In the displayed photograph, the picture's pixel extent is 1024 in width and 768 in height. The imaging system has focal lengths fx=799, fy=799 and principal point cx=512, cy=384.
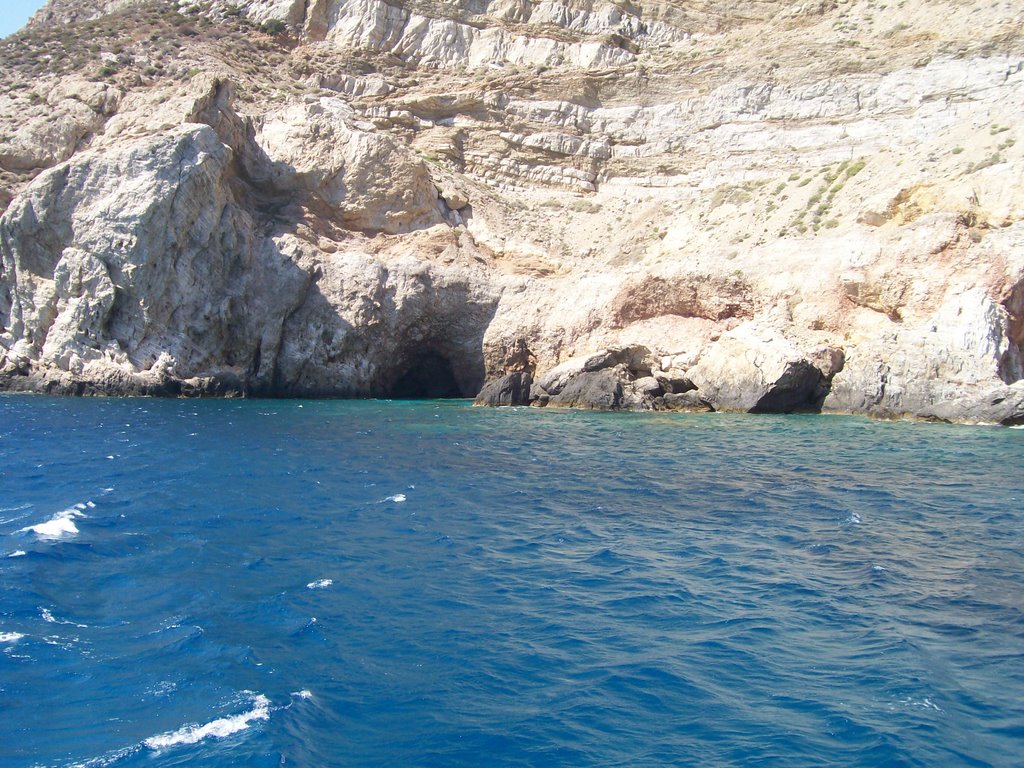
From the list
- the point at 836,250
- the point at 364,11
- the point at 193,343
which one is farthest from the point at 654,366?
the point at 364,11

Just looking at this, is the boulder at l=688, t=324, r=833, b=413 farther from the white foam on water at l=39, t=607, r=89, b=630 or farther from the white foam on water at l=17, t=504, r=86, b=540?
the white foam on water at l=39, t=607, r=89, b=630

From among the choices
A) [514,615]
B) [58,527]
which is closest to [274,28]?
[58,527]

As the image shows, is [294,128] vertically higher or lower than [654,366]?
higher

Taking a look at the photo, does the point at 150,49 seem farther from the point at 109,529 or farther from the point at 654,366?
the point at 109,529

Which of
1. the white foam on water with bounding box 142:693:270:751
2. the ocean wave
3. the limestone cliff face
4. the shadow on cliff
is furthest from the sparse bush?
the white foam on water with bounding box 142:693:270:751

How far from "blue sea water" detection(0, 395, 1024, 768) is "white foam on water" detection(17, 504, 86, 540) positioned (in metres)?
0.06

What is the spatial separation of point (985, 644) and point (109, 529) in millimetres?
11129

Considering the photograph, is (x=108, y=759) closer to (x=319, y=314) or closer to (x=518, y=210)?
(x=319, y=314)

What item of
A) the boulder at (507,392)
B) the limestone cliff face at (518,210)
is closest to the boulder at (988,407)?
the limestone cliff face at (518,210)

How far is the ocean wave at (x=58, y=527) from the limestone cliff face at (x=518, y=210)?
21.3 metres

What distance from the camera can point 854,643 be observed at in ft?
24.5

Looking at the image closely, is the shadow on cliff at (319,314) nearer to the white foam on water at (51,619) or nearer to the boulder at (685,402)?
the boulder at (685,402)

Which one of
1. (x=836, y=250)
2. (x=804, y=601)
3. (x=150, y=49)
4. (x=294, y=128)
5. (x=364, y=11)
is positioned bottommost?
(x=804, y=601)

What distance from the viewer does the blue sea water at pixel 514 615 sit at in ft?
19.5
